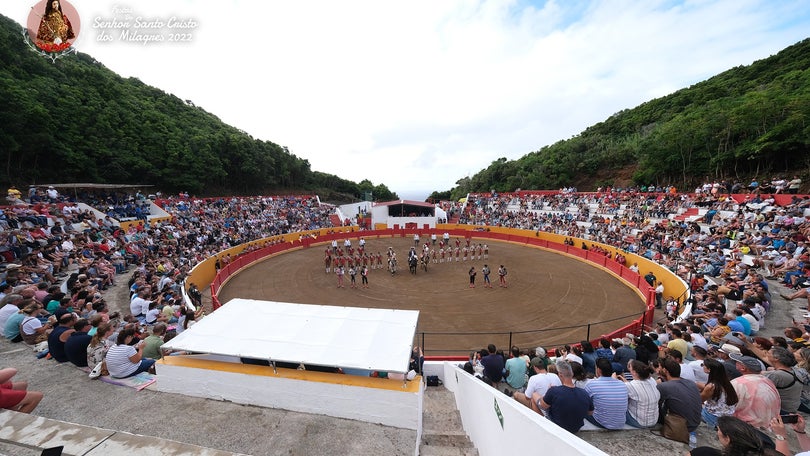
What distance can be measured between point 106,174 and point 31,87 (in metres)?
9.79

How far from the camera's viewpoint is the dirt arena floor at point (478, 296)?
1241 cm

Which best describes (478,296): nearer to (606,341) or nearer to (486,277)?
(486,277)

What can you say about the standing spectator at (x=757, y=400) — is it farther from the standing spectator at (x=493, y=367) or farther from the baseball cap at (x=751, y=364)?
the standing spectator at (x=493, y=367)

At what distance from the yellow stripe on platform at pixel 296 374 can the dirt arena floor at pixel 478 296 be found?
16.8 ft

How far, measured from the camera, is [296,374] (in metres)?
5.06

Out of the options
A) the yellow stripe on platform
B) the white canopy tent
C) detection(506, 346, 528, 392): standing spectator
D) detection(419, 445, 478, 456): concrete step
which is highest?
the white canopy tent

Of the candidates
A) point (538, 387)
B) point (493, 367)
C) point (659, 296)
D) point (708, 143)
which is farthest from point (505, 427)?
point (708, 143)

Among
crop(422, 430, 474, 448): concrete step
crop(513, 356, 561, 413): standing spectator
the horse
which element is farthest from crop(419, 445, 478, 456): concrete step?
the horse

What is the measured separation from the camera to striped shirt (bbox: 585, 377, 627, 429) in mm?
4242

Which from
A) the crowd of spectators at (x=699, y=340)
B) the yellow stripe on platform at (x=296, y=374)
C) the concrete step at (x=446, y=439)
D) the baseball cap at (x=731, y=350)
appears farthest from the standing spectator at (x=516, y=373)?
the baseball cap at (x=731, y=350)

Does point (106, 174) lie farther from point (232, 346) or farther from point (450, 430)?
point (450, 430)

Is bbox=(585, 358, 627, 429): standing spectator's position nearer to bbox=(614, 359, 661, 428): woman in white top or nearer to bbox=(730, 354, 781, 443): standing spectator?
bbox=(614, 359, 661, 428): woman in white top

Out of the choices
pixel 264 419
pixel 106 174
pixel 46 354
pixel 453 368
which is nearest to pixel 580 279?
pixel 453 368

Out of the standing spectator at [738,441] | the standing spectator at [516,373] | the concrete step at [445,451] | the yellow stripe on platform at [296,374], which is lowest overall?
the concrete step at [445,451]
